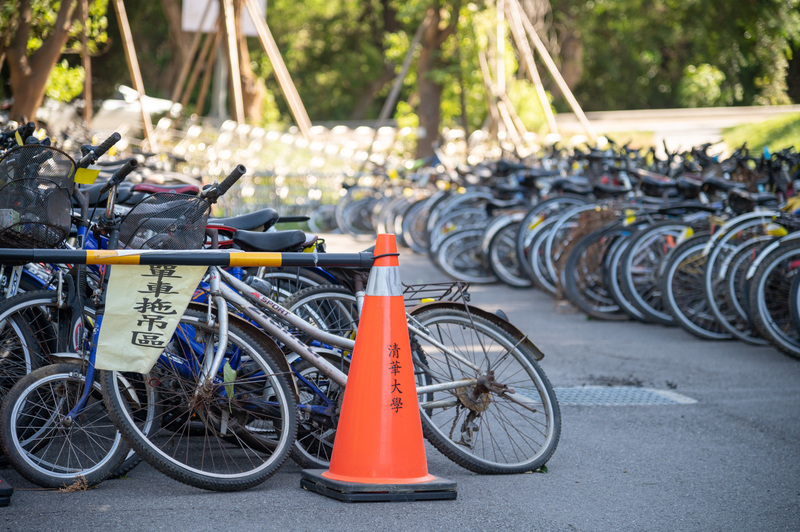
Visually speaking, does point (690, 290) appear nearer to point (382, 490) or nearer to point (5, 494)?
point (382, 490)

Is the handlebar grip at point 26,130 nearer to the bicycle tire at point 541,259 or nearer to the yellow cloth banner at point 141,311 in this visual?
the yellow cloth banner at point 141,311

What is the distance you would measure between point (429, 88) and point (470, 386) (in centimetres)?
1857

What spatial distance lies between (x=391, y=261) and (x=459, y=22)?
55.6 feet

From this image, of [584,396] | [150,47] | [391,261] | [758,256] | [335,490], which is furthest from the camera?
[150,47]

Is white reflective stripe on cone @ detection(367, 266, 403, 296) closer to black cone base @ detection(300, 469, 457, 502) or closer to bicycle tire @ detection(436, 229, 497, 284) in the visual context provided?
black cone base @ detection(300, 469, 457, 502)

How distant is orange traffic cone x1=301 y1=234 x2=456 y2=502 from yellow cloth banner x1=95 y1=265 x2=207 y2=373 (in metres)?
0.74

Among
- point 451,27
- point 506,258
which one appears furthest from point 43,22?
point 451,27

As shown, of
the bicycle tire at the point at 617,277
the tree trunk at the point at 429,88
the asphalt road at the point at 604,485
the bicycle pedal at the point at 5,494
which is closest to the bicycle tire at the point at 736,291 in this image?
the asphalt road at the point at 604,485

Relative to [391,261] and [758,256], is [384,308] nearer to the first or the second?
[391,261]

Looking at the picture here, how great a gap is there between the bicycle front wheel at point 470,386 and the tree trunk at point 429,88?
17306mm

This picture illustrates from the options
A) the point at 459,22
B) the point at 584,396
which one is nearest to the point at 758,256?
the point at 584,396

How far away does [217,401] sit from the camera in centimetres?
382

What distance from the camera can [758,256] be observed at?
711cm

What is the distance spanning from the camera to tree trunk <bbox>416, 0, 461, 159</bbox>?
2172 centimetres
